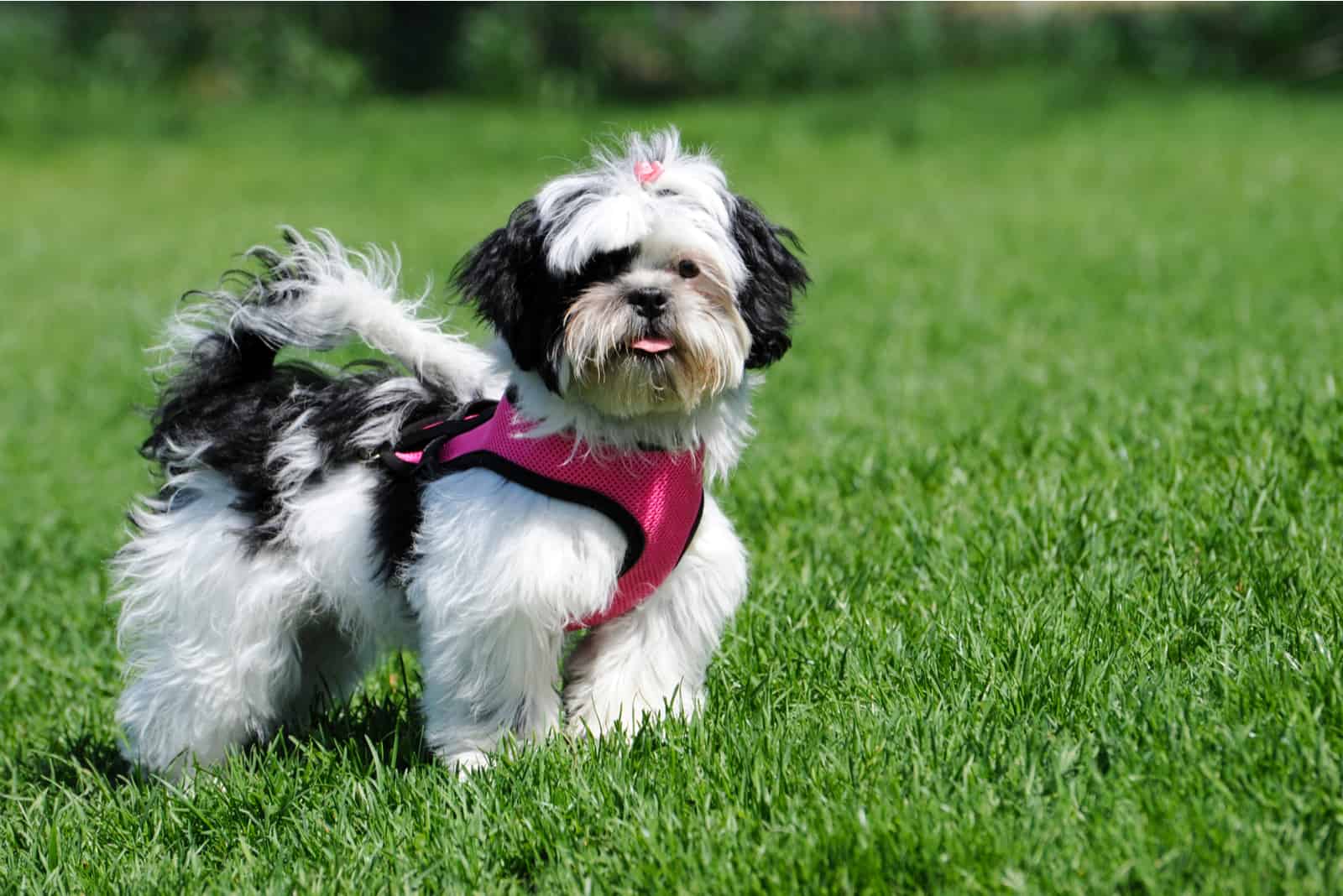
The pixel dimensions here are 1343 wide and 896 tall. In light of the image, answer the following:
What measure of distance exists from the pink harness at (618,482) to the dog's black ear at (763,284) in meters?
0.33

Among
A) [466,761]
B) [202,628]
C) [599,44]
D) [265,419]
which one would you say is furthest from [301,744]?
[599,44]

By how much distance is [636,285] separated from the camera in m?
3.25

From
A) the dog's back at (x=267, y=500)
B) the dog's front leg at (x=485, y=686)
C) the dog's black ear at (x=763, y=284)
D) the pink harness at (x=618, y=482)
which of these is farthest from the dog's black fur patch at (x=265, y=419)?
the dog's black ear at (x=763, y=284)

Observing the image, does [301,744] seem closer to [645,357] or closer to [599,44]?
[645,357]

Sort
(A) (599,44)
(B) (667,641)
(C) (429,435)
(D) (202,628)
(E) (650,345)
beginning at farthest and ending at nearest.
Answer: (A) (599,44) < (D) (202,628) < (C) (429,435) < (B) (667,641) < (E) (650,345)

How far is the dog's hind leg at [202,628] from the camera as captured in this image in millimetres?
3832

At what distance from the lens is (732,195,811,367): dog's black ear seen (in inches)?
135

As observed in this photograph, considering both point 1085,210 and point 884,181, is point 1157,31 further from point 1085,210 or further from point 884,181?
point 1085,210

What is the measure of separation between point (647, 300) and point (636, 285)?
48 mm

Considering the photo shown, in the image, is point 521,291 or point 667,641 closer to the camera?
point 521,291

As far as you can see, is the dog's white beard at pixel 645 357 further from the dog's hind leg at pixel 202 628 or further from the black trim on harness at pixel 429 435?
the dog's hind leg at pixel 202 628

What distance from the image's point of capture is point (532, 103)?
75.0 feet

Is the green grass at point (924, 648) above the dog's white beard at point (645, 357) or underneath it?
underneath

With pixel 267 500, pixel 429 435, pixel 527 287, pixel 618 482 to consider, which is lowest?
pixel 267 500
